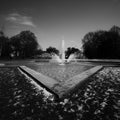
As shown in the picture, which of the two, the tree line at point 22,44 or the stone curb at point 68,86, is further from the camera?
the tree line at point 22,44

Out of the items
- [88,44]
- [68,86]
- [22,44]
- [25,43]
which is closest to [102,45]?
[88,44]

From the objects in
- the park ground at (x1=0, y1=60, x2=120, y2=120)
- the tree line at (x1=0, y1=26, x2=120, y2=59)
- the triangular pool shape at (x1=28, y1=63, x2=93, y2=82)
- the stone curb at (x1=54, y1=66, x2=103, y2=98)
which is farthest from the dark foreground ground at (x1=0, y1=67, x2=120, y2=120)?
the tree line at (x1=0, y1=26, x2=120, y2=59)

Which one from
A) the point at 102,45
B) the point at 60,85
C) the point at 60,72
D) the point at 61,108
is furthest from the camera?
the point at 102,45

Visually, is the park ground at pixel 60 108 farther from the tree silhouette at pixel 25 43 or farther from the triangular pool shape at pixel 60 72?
the tree silhouette at pixel 25 43

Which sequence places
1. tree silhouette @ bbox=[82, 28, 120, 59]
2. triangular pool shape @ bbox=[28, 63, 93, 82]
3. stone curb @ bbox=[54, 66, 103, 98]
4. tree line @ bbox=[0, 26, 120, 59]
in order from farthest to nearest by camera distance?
tree line @ bbox=[0, 26, 120, 59], tree silhouette @ bbox=[82, 28, 120, 59], triangular pool shape @ bbox=[28, 63, 93, 82], stone curb @ bbox=[54, 66, 103, 98]

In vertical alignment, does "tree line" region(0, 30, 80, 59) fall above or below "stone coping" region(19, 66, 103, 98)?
above

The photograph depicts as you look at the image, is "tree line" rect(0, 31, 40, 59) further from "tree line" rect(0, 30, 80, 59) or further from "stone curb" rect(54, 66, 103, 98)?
"stone curb" rect(54, 66, 103, 98)

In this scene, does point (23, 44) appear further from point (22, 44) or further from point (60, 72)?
point (60, 72)

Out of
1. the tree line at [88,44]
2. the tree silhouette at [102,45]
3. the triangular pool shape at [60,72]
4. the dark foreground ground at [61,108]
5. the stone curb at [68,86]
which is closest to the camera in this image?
the dark foreground ground at [61,108]

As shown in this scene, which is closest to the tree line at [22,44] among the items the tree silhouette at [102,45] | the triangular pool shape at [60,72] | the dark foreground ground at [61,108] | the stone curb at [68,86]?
the tree silhouette at [102,45]

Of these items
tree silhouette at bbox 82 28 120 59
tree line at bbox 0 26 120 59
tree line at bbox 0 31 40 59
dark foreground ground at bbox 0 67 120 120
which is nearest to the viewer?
dark foreground ground at bbox 0 67 120 120

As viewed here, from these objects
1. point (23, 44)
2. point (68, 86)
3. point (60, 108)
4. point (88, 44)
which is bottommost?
point (60, 108)

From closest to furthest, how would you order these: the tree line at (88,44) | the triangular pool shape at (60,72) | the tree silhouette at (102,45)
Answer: the triangular pool shape at (60,72)
the tree silhouette at (102,45)
the tree line at (88,44)

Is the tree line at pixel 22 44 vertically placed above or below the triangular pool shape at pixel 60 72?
above
